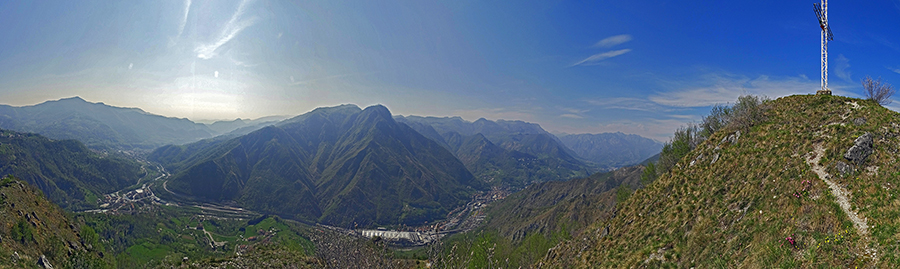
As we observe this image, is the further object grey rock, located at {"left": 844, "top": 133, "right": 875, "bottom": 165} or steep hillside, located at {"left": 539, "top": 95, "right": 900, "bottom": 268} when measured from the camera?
grey rock, located at {"left": 844, "top": 133, "right": 875, "bottom": 165}

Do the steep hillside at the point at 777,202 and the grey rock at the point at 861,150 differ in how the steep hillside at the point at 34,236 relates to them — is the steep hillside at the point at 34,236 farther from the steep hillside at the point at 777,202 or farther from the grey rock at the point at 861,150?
the grey rock at the point at 861,150

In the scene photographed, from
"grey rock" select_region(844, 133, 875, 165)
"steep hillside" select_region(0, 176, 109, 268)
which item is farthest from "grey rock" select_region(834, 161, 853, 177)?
"steep hillside" select_region(0, 176, 109, 268)

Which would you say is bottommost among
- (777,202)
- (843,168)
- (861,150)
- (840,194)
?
(777,202)

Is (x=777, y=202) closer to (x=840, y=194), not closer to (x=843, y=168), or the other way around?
(x=840, y=194)

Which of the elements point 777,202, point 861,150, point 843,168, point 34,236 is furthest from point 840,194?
point 34,236

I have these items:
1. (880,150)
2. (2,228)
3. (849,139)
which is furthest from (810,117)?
(2,228)

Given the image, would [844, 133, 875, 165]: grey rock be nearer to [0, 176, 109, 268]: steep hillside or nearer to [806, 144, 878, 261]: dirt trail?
[806, 144, 878, 261]: dirt trail

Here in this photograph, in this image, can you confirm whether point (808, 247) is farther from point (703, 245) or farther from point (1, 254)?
point (1, 254)
